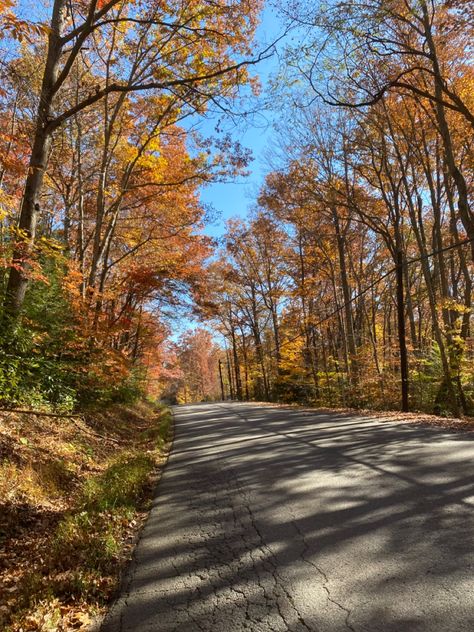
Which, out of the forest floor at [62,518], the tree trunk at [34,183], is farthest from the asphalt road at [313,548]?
the tree trunk at [34,183]

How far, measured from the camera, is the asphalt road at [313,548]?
2.70m

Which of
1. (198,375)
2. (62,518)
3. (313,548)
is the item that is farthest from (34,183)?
(198,375)

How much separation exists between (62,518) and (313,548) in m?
3.02

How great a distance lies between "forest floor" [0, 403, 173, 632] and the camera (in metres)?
3.16

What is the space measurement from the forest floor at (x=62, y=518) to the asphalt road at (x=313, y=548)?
0.28 meters

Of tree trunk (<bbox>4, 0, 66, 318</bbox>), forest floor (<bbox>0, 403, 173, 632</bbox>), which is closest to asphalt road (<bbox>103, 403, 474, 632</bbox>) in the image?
forest floor (<bbox>0, 403, 173, 632</bbox>)

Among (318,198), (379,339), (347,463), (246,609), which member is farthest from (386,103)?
(379,339)

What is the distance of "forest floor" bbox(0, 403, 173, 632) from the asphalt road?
28 cm

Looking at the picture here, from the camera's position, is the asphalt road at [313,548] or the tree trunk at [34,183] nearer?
the asphalt road at [313,548]

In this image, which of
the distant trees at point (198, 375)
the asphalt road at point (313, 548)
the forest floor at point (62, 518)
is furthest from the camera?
the distant trees at point (198, 375)

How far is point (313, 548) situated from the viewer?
362 cm

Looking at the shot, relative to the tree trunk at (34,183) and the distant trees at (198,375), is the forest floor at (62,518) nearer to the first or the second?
the tree trunk at (34,183)

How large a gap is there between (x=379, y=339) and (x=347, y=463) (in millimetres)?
33486

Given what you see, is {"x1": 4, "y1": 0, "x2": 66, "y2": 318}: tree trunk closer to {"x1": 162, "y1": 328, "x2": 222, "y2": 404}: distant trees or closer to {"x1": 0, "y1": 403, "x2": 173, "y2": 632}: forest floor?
{"x1": 0, "y1": 403, "x2": 173, "y2": 632}: forest floor
